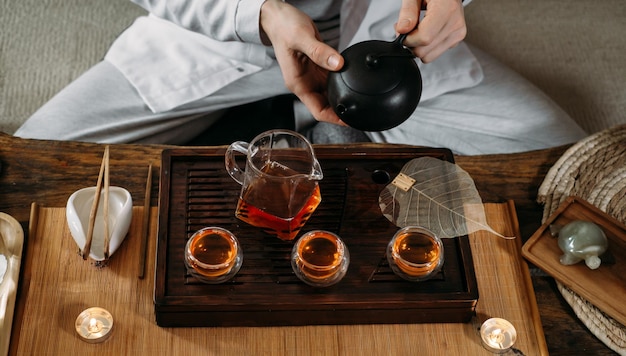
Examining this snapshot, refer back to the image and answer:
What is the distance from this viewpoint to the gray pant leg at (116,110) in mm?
1587

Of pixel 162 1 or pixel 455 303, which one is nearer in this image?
pixel 455 303

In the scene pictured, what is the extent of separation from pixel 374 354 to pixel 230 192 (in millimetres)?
371

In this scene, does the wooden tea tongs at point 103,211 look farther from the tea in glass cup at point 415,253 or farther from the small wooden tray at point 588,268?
the small wooden tray at point 588,268

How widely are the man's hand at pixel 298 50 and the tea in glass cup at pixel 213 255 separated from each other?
328 millimetres

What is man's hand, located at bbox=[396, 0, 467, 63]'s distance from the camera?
1244mm

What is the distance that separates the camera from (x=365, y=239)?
1218 mm

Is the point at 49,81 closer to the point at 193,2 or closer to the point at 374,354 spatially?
the point at 193,2

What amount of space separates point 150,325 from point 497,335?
0.57 metres

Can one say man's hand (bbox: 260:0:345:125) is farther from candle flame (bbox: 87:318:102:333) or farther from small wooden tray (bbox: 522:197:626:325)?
candle flame (bbox: 87:318:102:333)

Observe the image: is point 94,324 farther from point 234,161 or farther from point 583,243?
point 583,243

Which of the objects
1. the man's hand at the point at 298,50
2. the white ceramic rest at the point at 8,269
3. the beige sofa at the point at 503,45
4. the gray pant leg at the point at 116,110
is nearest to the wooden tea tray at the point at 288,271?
the man's hand at the point at 298,50

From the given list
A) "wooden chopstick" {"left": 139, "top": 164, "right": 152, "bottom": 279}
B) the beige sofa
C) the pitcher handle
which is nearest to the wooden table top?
"wooden chopstick" {"left": 139, "top": 164, "right": 152, "bottom": 279}

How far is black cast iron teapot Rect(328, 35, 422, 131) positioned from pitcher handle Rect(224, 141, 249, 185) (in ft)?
0.56

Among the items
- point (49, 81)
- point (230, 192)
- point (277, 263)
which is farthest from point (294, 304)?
point (49, 81)
